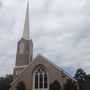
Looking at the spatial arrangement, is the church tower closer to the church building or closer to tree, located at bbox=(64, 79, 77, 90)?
the church building

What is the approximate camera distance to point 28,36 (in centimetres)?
4916

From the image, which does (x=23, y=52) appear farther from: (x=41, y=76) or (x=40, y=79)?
(x=40, y=79)

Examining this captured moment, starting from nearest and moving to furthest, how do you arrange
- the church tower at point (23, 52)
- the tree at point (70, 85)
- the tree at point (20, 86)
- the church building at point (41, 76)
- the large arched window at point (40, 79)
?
the tree at point (70, 85), the tree at point (20, 86), the church building at point (41, 76), the large arched window at point (40, 79), the church tower at point (23, 52)

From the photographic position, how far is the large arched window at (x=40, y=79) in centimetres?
2906

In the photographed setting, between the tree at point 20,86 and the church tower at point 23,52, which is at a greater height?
the church tower at point 23,52

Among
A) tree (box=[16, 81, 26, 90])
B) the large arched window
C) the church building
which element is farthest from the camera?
the large arched window

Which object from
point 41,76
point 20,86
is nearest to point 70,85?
point 41,76

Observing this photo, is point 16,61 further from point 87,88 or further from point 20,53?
point 87,88

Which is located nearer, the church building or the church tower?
the church building

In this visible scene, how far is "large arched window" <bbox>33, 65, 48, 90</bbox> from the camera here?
95.3 ft

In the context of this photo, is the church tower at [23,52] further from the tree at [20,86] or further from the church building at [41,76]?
the tree at [20,86]

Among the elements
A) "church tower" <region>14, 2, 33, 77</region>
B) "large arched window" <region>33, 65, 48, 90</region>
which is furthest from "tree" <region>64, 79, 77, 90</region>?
"church tower" <region>14, 2, 33, 77</region>

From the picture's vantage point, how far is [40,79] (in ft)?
97.1

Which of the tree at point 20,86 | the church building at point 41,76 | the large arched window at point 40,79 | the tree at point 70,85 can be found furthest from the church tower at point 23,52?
the tree at point 70,85
